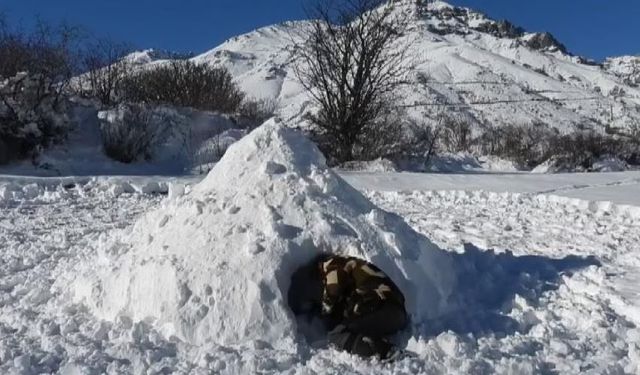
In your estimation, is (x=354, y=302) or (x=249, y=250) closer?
(x=354, y=302)

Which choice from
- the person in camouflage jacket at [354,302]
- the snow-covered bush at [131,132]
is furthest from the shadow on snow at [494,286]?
the snow-covered bush at [131,132]

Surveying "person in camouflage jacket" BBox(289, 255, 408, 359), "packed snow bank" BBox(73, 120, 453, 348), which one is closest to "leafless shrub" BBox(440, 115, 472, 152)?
"packed snow bank" BBox(73, 120, 453, 348)

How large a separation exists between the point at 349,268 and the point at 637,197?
6801mm

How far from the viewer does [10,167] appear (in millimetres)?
11617

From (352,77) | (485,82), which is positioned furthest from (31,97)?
(485,82)

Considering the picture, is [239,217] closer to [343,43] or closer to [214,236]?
[214,236]

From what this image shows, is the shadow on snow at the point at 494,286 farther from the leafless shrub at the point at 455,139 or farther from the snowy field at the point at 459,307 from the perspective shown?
the leafless shrub at the point at 455,139

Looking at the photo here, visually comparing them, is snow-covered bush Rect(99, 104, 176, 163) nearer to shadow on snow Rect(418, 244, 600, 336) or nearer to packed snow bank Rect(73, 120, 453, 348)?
packed snow bank Rect(73, 120, 453, 348)

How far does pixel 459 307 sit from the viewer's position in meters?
4.09

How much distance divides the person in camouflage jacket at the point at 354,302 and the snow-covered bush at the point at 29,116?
9.56 m

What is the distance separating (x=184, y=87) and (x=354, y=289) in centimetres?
1664

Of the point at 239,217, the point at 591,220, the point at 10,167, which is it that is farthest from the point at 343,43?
the point at 239,217

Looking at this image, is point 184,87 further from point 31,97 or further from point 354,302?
point 354,302

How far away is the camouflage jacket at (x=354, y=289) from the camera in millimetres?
3521
